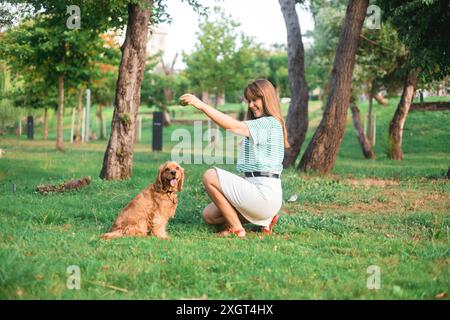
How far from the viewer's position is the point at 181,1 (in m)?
14.9

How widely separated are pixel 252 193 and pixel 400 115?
18378 mm

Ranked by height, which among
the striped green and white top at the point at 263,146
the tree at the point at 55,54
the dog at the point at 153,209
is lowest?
the dog at the point at 153,209

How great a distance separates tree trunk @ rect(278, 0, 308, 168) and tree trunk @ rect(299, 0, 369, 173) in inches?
95.9

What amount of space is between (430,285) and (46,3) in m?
11.2

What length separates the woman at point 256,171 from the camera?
7.62m

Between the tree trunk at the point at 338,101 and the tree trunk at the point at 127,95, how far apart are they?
4747mm

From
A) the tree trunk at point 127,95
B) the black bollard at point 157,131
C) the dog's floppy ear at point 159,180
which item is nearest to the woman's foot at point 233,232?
the dog's floppy ear at point 159,180

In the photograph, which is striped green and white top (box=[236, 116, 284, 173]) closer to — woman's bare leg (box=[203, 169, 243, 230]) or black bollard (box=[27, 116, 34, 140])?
woman's bare leg (box=[203, 169, 243, 230])

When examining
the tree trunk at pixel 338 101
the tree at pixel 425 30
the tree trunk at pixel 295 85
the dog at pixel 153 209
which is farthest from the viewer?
the tree trunk at pixel 295 85

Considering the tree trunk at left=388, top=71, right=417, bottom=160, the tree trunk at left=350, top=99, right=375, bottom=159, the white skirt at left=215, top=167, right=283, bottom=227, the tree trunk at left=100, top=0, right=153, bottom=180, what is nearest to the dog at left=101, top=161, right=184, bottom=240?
the white skirt at left=215, top=167, right=283, bottom=227

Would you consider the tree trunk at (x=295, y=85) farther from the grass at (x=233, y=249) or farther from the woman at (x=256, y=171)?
the woman at (x=256, y=171)

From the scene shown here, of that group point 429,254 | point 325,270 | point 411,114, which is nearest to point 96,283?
point 325,270

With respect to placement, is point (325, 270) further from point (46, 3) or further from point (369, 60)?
point (369, 60)

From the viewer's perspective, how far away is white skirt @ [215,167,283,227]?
763cm
